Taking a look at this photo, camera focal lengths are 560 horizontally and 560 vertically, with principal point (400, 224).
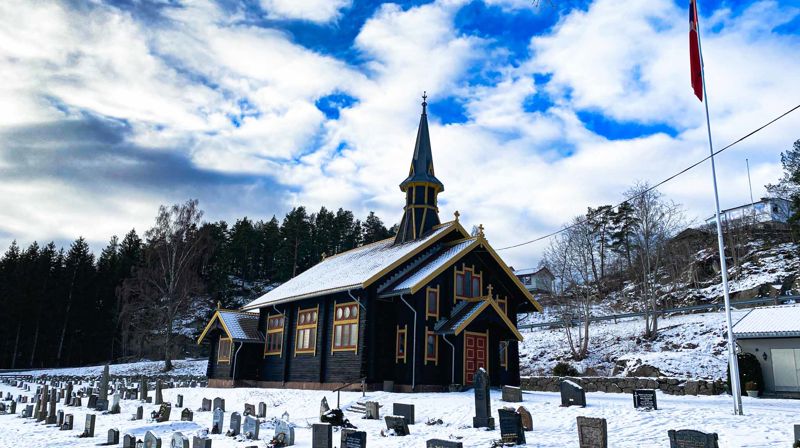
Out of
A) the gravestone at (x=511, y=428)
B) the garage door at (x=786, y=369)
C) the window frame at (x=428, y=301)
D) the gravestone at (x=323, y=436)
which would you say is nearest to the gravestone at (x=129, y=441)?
the gravestone at (x=323, y=436)

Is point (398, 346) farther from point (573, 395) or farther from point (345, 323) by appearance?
point (573, 395)

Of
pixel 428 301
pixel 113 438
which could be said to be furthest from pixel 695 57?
pixel 113 438

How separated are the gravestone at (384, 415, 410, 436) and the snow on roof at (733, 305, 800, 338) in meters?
17.2

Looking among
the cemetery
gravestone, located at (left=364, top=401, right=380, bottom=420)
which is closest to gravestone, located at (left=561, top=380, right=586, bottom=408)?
the cemetery

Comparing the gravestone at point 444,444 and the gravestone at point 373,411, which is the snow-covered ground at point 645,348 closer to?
the gravestone at point 373,411

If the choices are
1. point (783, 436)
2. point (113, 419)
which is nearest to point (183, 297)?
point (113, 419)

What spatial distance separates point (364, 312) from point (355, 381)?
9.71 ft

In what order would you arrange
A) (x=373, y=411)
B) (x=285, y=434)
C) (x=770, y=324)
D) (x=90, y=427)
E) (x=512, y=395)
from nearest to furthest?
(x=285, y=434), (x=90, y=427), (x=373, y=411), (x=512, y=395), (x=770, y=324)

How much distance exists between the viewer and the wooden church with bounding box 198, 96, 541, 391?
79.9ft

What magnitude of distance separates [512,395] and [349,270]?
12742mm

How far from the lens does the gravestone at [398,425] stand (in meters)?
13.9

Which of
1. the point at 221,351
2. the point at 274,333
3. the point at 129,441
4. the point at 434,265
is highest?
the point at 434,265

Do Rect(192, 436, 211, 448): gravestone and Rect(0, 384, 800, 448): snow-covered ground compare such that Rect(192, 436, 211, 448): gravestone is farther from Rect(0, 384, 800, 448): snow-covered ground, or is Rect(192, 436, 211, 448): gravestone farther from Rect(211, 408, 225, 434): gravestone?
Rect(211, 408, 225, 434): gravestone

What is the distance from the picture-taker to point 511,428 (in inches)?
478
